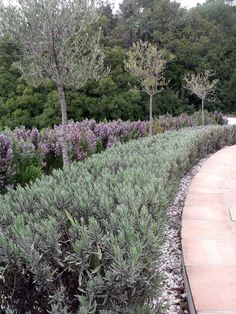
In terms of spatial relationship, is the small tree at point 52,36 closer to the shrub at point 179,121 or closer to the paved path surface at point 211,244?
the paved path surface at point 211,244

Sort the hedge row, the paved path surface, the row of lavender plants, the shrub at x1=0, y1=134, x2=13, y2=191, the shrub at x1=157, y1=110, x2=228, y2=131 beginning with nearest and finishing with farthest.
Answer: the hedge row
the paved path surface
the shrub at x1=0, y1=134, x2=13, y2=191
the row of lavender plants
the shrub at x1=157, y1=110, x2=228, y2=131

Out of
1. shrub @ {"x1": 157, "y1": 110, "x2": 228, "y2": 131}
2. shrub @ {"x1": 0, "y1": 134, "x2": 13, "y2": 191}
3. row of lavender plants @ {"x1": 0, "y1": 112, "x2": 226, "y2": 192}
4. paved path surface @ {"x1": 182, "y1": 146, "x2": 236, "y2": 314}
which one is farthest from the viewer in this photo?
shrub @ {"x1": 157, "y1": 110, "x2": 228, "y2": 131}

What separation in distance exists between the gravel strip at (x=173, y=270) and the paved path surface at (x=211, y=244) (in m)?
0.12

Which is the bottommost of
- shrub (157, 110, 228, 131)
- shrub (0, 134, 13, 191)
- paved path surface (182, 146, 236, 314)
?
shrub (157, 110, 228, 131)

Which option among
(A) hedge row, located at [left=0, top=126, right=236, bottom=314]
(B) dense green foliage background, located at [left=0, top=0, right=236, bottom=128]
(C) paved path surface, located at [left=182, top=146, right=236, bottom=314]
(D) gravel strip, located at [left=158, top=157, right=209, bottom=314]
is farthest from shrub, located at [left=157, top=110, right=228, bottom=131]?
(A) hedge row, located at [left=0, top=126, right=236, bottom=314]

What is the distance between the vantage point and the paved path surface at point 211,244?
2.14 meters

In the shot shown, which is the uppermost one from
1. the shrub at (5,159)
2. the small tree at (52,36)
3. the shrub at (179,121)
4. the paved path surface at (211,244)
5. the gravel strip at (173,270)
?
the small tree at (52,36)

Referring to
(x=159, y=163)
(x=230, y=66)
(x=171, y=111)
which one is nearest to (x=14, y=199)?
(x=159, y=163)

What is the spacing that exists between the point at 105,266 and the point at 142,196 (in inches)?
28.1

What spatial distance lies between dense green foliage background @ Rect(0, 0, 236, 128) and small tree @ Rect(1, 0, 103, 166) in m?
15.8

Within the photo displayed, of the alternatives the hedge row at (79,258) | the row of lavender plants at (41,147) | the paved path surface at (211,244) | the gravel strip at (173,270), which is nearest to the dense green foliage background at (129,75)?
the row of lavender plants at (41,147)

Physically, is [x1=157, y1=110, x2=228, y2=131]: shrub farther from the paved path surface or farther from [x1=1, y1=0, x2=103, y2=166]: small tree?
the paved path surface

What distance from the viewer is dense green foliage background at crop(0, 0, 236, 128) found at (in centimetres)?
2266

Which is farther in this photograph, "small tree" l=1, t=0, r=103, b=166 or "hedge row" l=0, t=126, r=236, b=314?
"small tree" l=1, t=0, r=103, b=166
